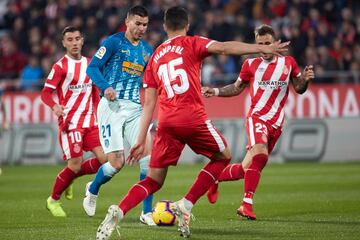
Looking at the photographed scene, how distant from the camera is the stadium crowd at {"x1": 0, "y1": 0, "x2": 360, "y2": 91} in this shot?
22516 mm

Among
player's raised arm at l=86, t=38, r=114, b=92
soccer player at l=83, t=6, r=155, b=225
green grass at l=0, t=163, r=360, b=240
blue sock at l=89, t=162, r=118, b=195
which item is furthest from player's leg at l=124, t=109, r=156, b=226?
player's raised arm at l=86, t=38, r=114, b=92

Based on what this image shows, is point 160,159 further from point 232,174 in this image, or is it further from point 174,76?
point 232,174

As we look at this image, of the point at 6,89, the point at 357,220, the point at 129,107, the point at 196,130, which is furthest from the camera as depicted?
the point at 6,89

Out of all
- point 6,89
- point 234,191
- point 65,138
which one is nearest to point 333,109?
point 234,191

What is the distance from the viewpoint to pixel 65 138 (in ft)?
38.6

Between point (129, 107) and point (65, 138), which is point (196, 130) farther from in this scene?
point (65, 138)

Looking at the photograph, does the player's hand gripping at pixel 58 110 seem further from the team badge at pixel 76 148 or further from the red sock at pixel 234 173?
the red sock at pixel 234 173

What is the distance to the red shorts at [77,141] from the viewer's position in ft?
38.3

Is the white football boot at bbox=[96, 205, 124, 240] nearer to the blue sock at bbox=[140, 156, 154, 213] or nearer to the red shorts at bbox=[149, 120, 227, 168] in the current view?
the red shorts at bbox=[149, 120, 227, 168]

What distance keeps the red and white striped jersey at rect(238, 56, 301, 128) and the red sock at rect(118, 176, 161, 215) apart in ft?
9.34

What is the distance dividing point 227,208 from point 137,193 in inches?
138

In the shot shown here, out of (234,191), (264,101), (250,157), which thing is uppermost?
(264,101)

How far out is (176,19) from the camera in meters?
8.70

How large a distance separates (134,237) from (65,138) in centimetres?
326
